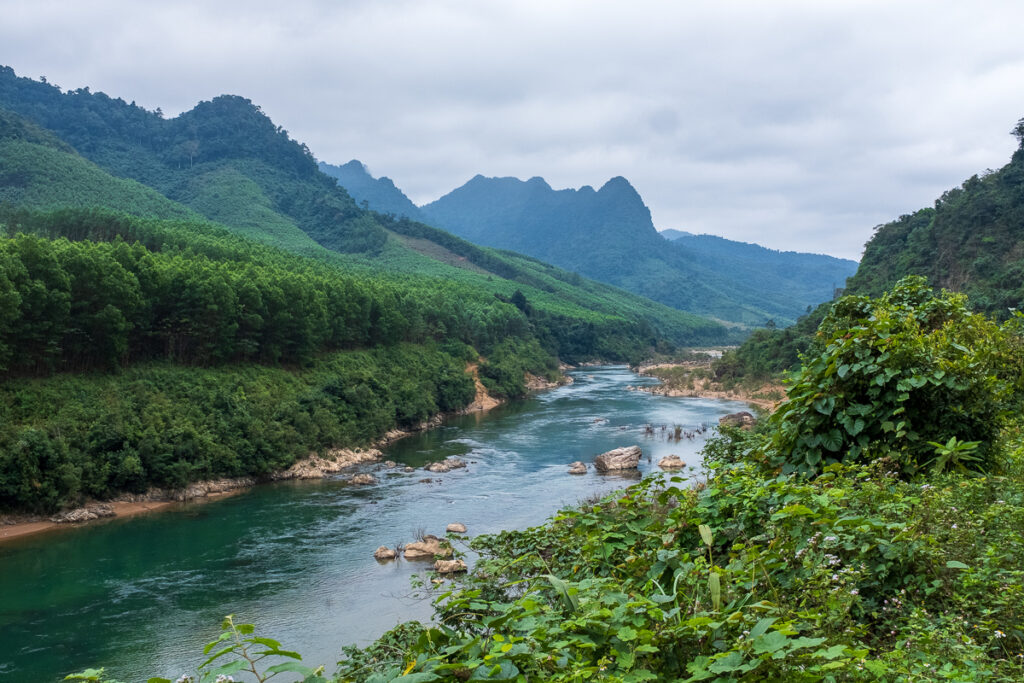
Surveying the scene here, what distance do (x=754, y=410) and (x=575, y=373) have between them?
32.6 m

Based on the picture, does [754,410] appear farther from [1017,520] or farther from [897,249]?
[1017,520]

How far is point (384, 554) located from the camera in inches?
754

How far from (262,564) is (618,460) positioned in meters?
15.2

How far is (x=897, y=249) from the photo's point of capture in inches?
2226

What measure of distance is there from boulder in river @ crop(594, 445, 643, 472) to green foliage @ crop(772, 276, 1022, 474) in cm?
2258

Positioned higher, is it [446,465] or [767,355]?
[767,355]

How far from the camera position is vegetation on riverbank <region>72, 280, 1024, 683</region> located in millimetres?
2969

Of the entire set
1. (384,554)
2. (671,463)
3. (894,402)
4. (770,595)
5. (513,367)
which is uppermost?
(894,402)

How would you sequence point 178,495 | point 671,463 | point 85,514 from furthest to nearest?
1. point 671,463
2. point 178,495
3. point 85,514

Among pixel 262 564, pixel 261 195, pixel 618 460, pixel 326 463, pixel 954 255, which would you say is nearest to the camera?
pixel 262 564

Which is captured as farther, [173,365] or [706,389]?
[706,389]

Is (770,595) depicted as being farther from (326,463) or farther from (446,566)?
(326,463)

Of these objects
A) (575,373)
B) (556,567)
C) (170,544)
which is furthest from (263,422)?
(575,373)

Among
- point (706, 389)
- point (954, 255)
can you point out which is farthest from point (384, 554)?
point (954, 255)
